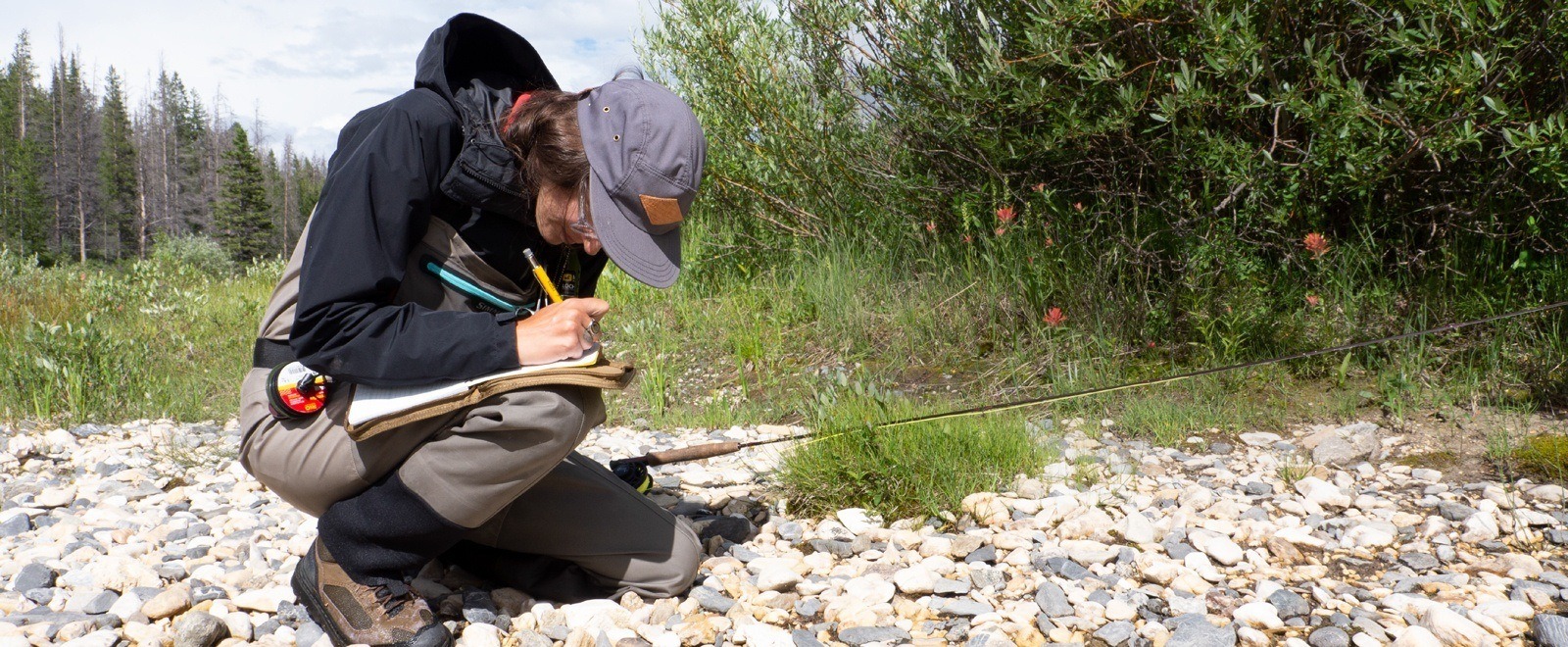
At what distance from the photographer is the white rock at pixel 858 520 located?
297 centimetres

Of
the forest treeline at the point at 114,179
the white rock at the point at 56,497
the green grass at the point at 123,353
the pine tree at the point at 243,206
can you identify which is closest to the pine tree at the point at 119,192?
the forest treeline at the point at 114,179

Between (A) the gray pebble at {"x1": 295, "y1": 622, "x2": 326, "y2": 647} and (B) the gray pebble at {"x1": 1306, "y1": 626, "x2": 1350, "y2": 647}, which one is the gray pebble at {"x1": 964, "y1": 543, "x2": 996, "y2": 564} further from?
(A) the gray pebble at {"x1": 295, "y1": 622, "x2": 326, "y2": 647}

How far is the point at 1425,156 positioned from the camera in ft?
13.2

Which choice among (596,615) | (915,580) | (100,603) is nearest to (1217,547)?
(915,580)

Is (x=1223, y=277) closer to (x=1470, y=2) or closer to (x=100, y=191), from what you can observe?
(x=1470, y=2)

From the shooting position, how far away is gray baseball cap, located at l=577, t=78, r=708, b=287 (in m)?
2.12

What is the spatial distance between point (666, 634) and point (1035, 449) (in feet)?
5.06

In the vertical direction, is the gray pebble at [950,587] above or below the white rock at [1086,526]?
below

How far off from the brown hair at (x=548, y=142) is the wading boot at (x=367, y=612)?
0.99m

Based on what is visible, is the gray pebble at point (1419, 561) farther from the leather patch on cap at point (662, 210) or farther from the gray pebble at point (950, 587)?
the leather patch on cap at point (662, 210)

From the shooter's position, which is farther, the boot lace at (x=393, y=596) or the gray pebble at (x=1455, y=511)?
the gray pebble at (x=1455, y=511)

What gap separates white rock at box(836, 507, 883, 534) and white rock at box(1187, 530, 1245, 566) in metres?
0.90

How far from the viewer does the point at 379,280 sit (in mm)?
2002

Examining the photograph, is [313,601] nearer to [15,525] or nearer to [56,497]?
[15,525]
